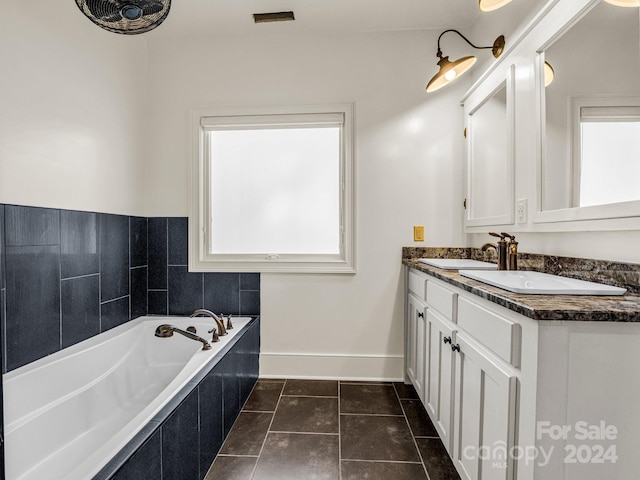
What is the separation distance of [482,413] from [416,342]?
37.9 inches

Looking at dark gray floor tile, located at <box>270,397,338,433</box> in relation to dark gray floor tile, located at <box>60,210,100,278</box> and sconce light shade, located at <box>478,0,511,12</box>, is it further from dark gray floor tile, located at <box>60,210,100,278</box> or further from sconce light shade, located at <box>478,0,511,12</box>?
sconce light shade, located at <box>478,0,511,12</box>

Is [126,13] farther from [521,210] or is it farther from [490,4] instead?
[521,210]

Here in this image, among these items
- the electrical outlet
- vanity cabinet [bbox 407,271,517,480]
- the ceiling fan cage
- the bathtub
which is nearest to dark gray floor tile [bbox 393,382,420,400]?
vanity cabinet [bbox 407,271,517,480]

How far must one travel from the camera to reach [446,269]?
1.82m

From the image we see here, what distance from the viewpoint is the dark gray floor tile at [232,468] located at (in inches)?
58.7

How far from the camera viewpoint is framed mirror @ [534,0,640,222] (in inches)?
42.7

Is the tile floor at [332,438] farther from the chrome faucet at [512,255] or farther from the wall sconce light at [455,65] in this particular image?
the wall sconce light at [455,65]

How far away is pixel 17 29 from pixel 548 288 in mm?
2515

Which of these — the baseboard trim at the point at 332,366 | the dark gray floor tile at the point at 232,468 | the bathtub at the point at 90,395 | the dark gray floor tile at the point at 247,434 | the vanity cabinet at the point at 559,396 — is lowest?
the dark gray floor tile at the point at 232,468

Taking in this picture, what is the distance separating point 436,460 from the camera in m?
1.61

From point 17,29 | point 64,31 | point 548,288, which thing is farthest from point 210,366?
point 64,31

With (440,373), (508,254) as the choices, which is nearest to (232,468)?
(440,373)

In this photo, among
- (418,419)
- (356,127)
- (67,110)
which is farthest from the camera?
(356,127)

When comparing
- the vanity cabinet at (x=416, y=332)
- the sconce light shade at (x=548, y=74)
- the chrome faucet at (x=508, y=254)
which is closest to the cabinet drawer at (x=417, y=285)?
the vanity cabinet at (x=416, y=332)
